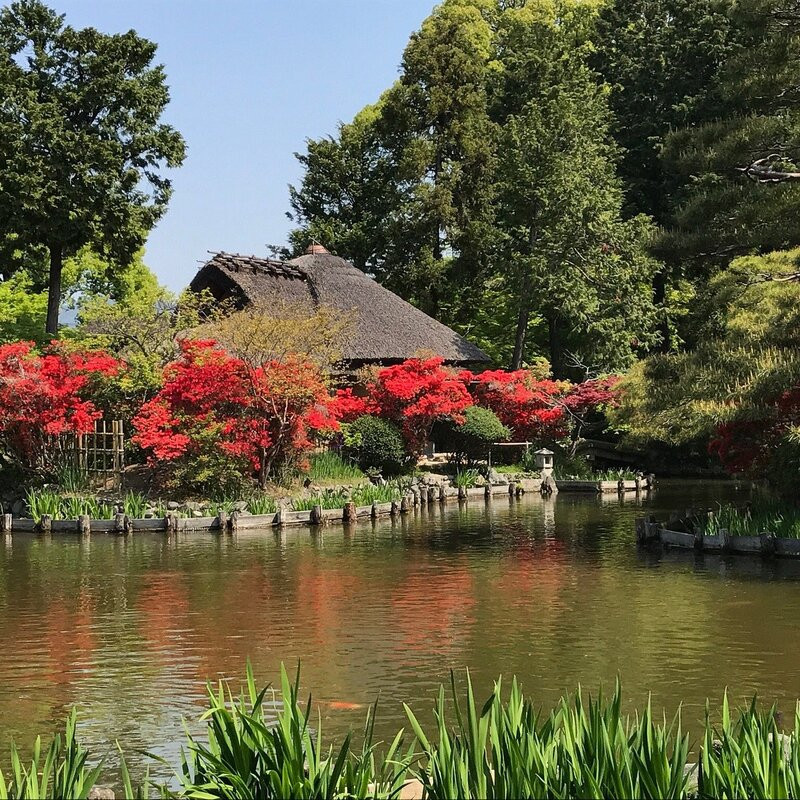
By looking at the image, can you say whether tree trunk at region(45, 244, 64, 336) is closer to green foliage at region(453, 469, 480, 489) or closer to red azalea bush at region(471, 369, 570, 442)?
red azalea bush at region(471, 369, 570, 442)

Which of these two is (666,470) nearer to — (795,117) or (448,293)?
(448,293)

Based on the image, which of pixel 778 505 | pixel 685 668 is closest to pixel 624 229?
pixel 778 505

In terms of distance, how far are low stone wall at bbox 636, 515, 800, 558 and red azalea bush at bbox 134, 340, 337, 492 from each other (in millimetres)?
7535

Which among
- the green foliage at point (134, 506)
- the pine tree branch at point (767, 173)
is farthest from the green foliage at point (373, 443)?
the pine tree branch at point (767, 173)

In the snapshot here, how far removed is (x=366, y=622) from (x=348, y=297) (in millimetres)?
21877

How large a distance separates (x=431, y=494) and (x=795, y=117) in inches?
485

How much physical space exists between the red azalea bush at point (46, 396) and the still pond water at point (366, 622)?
3.70m

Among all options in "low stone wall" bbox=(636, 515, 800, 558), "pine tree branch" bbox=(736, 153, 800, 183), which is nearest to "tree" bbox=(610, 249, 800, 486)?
"pine tree branch" bbox=(736, 153, 800, 183)

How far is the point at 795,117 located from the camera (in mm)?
17047

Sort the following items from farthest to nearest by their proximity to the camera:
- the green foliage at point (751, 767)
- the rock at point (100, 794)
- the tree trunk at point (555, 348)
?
the tree trunk at point (555, 348) < the rock at point (100, 794) < the green foliage at point (751, 767)

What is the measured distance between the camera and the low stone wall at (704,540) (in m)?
16.0

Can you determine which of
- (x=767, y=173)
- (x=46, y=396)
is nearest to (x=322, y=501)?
(x=46, y=396)

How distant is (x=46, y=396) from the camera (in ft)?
73.9

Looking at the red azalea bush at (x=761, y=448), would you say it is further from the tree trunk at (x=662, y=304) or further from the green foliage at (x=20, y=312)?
the green foliage at (x=20, y=312)
